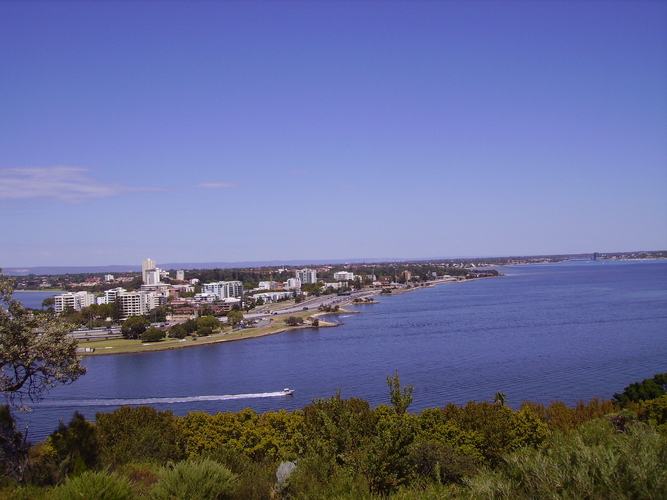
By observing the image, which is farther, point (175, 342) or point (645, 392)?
point (175, 342)

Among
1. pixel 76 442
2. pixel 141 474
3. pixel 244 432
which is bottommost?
pixel 244 432

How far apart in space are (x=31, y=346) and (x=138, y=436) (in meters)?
4.84

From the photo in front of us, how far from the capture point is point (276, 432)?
11180 millimetres

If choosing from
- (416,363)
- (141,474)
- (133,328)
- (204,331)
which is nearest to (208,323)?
(204,331)

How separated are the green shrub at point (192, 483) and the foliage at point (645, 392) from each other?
12.8 meters

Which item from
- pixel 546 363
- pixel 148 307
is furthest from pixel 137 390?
pixel 148 307

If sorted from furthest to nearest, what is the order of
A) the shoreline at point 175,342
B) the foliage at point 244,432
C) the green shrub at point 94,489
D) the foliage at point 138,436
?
the shoreline at point 175,342 < the foliage at point 244,432 < the foliage at point 138,436 < the green shrub at point 94,489

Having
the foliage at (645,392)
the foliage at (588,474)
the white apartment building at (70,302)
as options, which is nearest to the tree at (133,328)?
the white apartment building at (70,302)

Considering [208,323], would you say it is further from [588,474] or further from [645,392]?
[588,474]

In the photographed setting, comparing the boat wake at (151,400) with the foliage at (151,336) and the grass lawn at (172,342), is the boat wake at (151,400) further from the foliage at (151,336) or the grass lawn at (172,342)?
the foliage at (151,336)

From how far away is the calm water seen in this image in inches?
741

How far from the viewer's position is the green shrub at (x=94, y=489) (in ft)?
11.1

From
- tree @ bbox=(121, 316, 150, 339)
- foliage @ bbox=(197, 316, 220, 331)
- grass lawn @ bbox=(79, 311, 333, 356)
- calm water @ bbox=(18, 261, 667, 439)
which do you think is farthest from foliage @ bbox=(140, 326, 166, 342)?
calm water @ bbox=(18, 261, 667, 439)

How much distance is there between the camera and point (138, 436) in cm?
1014
